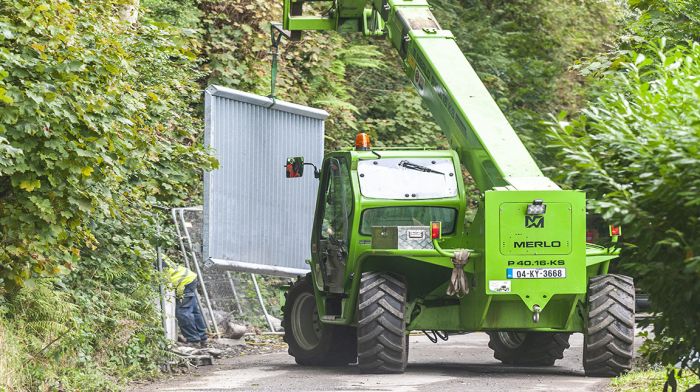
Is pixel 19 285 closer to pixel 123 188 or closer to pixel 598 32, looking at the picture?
pixel 123 188

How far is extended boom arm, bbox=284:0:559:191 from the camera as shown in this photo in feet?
45.2

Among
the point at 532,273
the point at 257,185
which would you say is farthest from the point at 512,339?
the point at 257,185

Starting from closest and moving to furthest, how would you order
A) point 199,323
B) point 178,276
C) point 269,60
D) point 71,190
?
point 71,190
point 178,276
point 199,323
point 269,60

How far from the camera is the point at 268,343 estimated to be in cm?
1931

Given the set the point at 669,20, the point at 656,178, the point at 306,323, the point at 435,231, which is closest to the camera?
the point at 656,178

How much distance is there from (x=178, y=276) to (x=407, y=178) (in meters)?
3.92

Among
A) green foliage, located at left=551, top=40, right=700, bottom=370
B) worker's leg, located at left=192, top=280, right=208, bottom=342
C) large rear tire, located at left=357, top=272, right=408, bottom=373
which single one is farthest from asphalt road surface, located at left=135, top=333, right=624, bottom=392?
green foliage, located at left=551, top=40, right=700, bottom=370

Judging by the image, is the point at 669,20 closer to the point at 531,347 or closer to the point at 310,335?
the point at 531,347

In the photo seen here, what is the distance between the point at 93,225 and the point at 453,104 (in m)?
4.05

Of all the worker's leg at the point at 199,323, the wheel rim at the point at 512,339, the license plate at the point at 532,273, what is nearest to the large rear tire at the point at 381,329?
the license plate at the point at 532,273

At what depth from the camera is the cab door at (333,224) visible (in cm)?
1505

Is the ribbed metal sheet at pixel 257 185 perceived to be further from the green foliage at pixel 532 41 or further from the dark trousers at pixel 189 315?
the green foliage at pixel 532 41

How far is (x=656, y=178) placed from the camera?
702 centimetres

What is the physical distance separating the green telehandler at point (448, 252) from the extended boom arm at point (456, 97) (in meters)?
0.02
